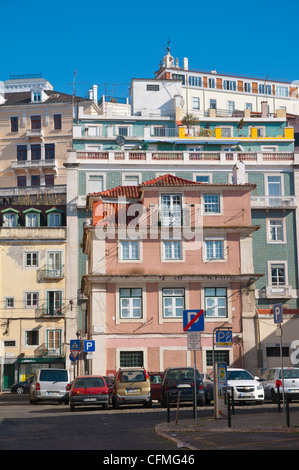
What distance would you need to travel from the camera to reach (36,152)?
87.5 m

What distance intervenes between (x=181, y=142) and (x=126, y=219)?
82.2 feet

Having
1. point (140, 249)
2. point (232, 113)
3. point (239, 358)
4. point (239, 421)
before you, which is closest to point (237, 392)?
point (239, 421)

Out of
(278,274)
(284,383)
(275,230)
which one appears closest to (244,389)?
(284,383)

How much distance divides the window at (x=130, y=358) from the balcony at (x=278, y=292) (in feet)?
59.8

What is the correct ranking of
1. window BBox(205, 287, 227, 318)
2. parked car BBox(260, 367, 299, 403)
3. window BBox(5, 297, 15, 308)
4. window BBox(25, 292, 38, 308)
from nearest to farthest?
parked car BBox(260, 367, 299, 403), window BBox(205, 287, 227, 318), window BBox(5, 297, 15, 308), window BBox(25, 292, 38, 308)

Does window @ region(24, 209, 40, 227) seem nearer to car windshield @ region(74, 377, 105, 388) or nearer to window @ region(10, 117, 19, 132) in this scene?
window @ region(10, 117, 19, 132)

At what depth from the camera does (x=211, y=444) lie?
626 inches

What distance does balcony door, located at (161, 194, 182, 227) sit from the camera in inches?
1806

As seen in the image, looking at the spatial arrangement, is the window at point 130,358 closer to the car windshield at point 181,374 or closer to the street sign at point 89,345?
the street sign at point 89,345

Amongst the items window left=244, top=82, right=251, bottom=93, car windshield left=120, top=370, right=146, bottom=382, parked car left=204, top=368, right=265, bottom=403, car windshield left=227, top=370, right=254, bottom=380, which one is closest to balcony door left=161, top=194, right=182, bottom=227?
car windshield left=227, top=370, right=254, bottom=380

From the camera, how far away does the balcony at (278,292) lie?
2301 inches

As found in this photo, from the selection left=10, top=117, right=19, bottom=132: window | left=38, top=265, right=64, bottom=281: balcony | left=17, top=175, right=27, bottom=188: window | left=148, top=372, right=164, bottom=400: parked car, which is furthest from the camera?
left=10, top=117, right=19, bottom=132: window

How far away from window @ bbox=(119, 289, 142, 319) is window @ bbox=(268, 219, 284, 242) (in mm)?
20163
